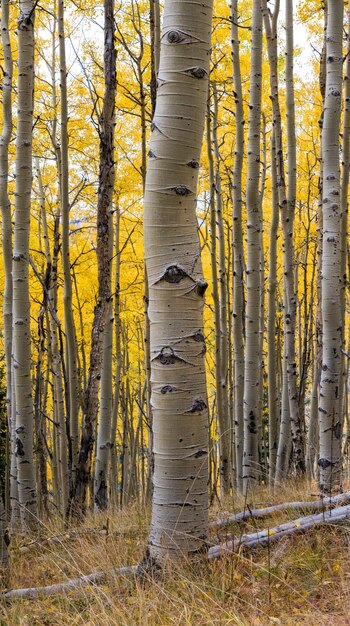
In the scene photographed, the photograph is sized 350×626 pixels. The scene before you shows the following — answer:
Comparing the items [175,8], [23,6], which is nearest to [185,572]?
[175,8]

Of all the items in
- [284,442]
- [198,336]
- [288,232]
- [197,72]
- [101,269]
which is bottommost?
[284,442]

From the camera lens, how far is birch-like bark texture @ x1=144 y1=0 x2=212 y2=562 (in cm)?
253

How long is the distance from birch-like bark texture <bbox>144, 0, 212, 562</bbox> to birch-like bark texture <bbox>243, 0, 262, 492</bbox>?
3273 millimetres

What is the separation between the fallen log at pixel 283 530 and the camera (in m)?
2.69

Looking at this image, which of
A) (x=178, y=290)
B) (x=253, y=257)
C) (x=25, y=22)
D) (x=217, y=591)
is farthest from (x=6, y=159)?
(x=217, y=591)

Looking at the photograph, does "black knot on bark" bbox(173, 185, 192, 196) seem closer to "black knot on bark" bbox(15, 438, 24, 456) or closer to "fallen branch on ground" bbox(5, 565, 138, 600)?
"fallen branch on ground" bbox(5, 565, 138, 600)

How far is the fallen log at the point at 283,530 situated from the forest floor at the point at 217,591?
32 mm

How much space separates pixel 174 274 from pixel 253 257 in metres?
3.50

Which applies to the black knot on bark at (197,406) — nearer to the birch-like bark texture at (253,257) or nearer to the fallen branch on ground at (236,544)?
the fallen branch on ground at (236,544)

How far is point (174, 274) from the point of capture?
8.42 ft

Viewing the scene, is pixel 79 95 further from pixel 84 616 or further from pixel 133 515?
pixel 84 616

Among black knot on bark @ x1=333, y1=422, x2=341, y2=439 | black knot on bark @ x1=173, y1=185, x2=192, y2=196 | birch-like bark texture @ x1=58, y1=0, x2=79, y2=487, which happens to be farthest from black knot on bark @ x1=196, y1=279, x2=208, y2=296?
birch-like bark texture @ x1=58, y1=0, x2=79, y2=487

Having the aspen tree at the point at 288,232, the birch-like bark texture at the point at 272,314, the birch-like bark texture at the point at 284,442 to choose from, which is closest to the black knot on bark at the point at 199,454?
the aspen tree at the point at 288,232

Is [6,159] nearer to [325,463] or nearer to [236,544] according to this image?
[325,463]
